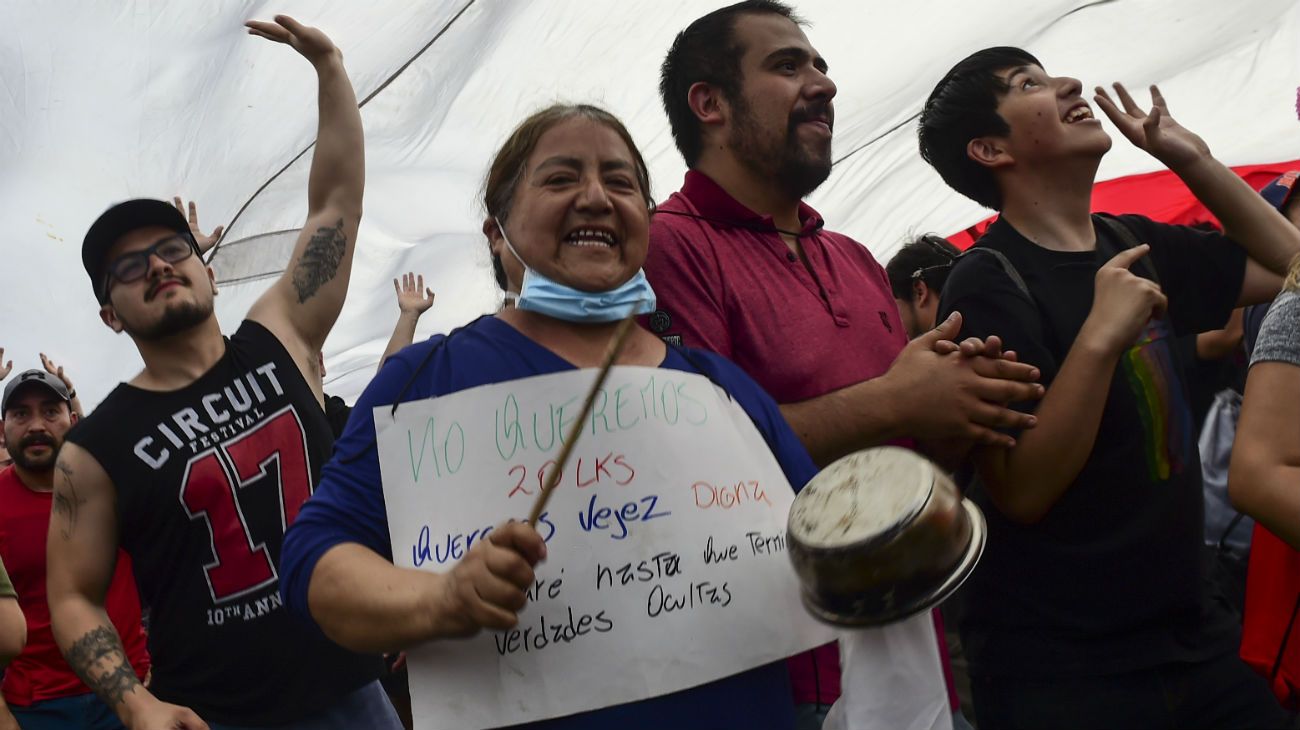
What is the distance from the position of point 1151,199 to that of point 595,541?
5.37 meters

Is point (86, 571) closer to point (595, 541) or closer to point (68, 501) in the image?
point (68, 501)

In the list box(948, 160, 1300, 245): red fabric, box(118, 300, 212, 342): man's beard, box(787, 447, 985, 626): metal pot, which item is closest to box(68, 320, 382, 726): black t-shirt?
box(118, 300, 212, 342): man's beard

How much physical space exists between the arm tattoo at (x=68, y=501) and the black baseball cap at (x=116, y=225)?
421 millimetres

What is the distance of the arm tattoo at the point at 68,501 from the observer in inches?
112

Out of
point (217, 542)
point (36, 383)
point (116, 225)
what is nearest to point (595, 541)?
point (217, 542)

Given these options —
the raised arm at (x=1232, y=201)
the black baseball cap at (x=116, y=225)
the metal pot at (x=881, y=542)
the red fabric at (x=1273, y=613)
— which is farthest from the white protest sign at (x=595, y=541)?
the black baseball cap at (x=116, y=225)

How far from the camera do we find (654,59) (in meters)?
3.69

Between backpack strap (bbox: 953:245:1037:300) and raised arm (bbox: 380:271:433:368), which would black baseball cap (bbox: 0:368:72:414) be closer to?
raised arm (bbox: 380:271:433:368)

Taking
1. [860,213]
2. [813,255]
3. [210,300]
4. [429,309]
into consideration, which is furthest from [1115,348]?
[860,213]

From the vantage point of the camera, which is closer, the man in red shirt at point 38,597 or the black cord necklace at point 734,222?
the black cord necklace at point 734,222

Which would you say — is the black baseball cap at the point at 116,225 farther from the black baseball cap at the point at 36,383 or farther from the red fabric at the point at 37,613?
the black baseball cap at the point at 36,383

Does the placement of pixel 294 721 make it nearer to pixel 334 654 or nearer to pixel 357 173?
pixel 334 654

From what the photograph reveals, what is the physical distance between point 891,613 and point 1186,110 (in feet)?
15.7

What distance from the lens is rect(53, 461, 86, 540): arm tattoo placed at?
9.36ft
